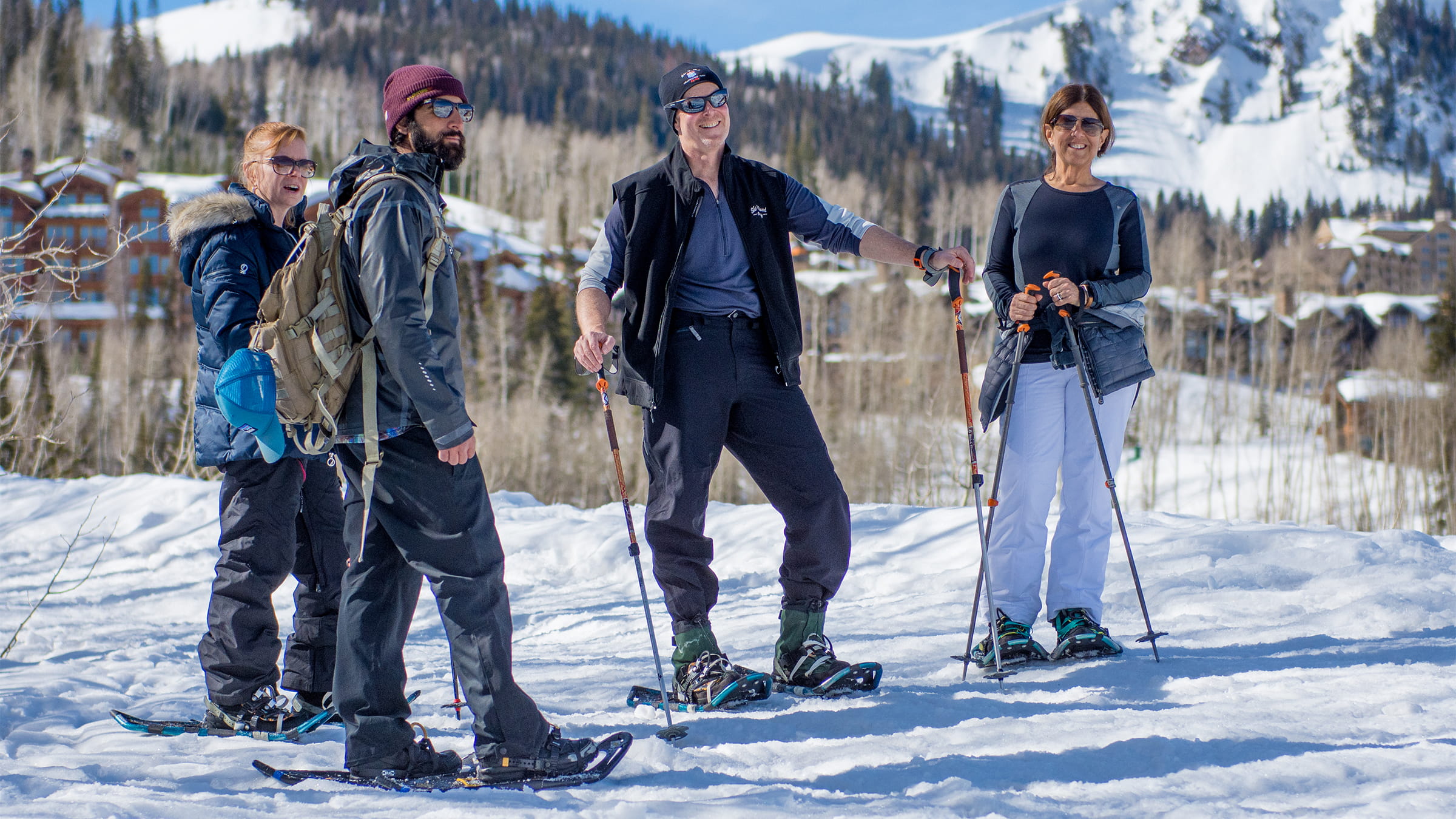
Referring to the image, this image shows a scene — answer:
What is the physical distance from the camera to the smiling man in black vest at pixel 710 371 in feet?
10.6

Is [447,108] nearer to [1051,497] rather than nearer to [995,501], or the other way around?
[995,501]

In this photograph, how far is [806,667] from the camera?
3307mm

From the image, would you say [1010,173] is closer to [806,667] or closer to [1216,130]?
[1216,130]

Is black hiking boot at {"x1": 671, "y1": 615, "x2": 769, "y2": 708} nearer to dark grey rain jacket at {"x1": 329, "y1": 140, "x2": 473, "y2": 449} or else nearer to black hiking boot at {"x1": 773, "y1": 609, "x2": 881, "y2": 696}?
black hiking boot at {"x1": 773, "y1": 609, "x2": 881, "y2": 696}

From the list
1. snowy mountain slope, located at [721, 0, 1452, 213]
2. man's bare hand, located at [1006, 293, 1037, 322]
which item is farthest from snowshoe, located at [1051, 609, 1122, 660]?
snowy mountain slope, located at [721, 0, 1452, 213]

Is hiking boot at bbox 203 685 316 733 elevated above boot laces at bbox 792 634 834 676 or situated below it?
below

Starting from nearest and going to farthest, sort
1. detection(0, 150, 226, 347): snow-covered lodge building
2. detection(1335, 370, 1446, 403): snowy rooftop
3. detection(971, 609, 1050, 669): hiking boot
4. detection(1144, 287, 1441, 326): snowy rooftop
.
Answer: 1. detection(971, 609, 1050, 669): hiking boot
2. detection(1335, 370, 1446, 403): snowy rooftop
3. detection(1144, 287, 1441, 326): snowy rooftop
4. detection(0, 150, 226, 347): snow-covered lodge building

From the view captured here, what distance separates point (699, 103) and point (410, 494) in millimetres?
1468

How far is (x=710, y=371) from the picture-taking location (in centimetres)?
324

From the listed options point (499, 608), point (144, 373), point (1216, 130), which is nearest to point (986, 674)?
point (499, 608)

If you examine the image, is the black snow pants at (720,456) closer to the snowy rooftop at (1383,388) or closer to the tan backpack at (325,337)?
the tan backpack at (325,337)

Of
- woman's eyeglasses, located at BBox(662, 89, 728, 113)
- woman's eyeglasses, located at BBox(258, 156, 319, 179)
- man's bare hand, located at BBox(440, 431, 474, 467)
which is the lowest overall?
man's bare hand, located at BBox(440, 431, 474, 467)

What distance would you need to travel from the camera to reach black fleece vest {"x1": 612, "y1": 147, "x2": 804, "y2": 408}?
3242 millimetres

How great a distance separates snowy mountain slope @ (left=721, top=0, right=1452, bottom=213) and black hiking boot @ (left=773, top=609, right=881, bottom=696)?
138976 millimetres
